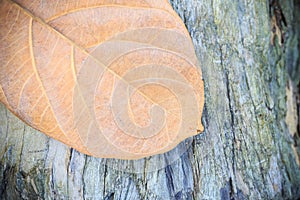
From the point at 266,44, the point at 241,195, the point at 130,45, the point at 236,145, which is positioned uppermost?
the point at 266,44

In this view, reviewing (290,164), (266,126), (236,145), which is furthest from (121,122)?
(290,164)

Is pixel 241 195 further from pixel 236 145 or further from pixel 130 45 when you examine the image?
pixel 130 45

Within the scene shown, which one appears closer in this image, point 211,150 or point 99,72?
point 99,72

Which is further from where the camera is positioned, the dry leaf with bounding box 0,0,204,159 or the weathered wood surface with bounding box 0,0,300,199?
the weathered wood surface with bounding box 0,0,300,199

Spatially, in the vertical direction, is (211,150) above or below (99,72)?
below
